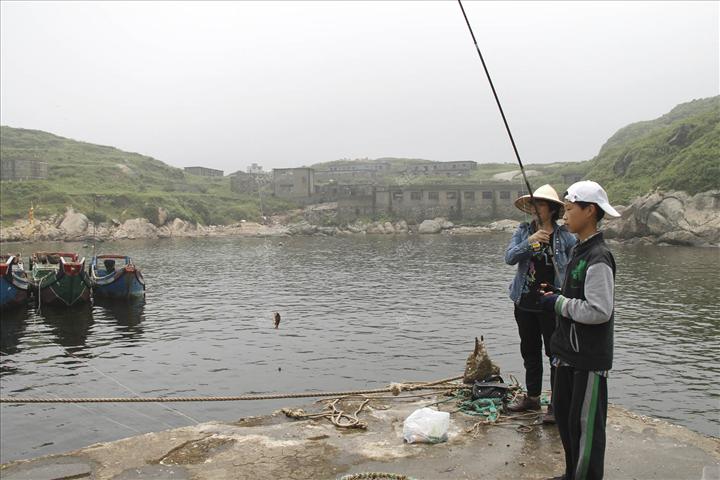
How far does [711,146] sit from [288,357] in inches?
2476

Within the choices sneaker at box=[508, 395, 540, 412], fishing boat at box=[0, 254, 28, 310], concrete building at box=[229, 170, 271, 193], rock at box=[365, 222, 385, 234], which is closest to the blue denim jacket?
sneaker at box=[508, 395, 540, 412]

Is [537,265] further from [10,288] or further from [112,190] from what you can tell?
[112,190]

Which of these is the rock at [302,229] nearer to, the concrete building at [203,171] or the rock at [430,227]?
the rock at [430,227]

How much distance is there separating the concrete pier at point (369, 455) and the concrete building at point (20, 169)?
11026cm

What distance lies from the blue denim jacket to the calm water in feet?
26.1

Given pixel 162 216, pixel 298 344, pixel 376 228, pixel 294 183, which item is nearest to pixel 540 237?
pixel 298 344

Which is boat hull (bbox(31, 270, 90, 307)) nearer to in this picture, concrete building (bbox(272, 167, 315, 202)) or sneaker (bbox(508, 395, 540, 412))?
sneaker (bbox(508, 395, 540, 412))

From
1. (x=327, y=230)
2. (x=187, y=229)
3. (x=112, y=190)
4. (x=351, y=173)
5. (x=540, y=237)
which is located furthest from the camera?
(x=351, y=173)

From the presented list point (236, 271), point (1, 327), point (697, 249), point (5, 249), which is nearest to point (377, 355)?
point (1, 327)

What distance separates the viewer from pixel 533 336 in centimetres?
663

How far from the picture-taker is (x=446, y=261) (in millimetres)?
46719

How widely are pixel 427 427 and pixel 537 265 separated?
221 cm

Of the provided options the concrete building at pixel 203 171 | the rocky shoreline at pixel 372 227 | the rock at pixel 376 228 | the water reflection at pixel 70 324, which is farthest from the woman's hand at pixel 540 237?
the concrete building at pixel 203 171

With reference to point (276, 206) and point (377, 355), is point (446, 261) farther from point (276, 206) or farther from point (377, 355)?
point (276, 206)
